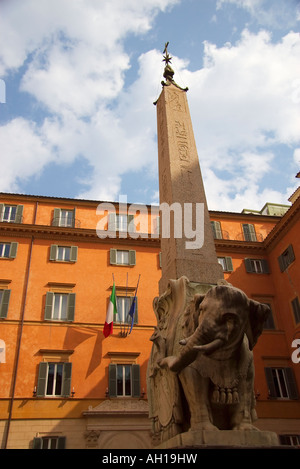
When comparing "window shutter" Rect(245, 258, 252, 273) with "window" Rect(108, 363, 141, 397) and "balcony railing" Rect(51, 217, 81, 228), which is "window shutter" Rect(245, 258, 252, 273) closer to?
"window" Rect(108, 363, 141, 397)

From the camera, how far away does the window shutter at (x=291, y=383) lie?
1761cm

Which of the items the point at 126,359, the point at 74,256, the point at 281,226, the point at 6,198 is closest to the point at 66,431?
the point at 126,359

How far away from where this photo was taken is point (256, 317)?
434cm

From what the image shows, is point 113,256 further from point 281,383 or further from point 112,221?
point 281,383

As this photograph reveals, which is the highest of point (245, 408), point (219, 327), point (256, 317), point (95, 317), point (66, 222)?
point (66, 222)

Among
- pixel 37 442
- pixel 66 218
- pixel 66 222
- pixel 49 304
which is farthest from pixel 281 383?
pixel 66 218

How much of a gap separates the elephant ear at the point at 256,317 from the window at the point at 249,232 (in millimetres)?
18696

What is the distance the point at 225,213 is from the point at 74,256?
28.2 feet

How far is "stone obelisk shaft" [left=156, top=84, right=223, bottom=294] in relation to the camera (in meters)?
5.91

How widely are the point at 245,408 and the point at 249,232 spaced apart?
63.8ft

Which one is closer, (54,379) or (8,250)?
(54,379)

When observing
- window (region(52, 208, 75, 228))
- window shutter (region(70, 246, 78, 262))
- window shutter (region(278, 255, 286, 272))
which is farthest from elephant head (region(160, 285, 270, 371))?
window (region(52, 208, 75, 228))

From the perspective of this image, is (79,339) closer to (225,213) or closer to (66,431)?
(66,431)

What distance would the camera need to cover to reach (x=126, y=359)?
17.3 m
